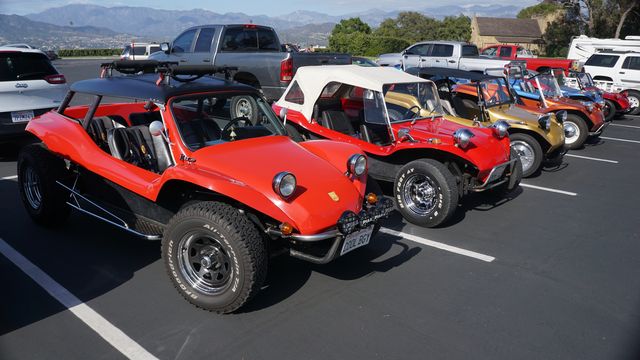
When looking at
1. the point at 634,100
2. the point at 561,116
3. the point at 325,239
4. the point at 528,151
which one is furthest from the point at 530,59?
the point at 325,239

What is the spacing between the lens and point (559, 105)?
32.3 ft

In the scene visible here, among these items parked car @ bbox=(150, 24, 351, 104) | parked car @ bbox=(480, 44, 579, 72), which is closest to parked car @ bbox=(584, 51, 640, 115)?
parked car @ bbox=(480, 44, 579, 72)

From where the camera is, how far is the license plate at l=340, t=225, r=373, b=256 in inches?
139

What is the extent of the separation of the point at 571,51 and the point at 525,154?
1606 centimetres

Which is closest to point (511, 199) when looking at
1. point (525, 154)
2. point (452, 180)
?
point (525, 154)

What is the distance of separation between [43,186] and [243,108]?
220 centimetres

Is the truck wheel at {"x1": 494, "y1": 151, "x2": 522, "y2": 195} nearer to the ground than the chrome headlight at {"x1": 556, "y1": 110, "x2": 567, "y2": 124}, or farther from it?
nearer to the ground

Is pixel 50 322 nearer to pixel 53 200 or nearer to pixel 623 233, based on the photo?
pixel 53 200

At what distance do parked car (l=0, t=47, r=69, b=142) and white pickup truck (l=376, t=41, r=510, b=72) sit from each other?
1241 centimetres

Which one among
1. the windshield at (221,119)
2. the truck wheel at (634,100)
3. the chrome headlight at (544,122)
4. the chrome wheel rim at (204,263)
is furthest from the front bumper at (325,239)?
the truck wheel at (634,100)

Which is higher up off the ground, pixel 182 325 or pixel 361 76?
pixel 361 76

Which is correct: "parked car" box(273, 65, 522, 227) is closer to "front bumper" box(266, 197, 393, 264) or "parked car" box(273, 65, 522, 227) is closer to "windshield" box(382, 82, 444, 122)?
"windshield" box(382, 82, 444, 122)

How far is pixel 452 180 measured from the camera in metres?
5.29

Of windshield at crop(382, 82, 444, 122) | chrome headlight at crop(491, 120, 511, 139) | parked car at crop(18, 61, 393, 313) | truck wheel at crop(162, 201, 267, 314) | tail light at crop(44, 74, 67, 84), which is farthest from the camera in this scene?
tail light at crop(44, 74, 67, 84)
